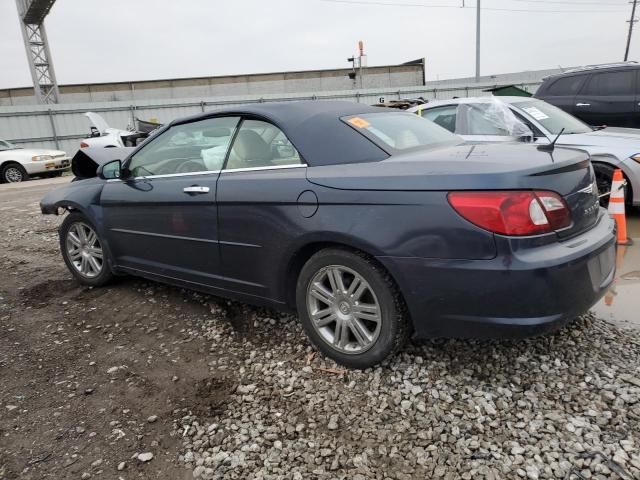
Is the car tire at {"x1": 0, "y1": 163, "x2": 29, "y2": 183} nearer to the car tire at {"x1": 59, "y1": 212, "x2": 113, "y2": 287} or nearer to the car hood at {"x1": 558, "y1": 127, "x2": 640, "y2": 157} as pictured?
the car tire at {"x1": 59, "y1": 212, "x2": 113, "y2": 287}

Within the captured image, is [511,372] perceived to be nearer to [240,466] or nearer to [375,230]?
[375,230]

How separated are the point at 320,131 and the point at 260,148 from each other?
1.43ft

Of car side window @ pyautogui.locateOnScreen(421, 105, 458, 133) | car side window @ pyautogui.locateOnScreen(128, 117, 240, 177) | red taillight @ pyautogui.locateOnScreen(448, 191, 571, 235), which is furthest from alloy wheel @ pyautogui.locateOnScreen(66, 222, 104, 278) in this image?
car side window @ pyautogui.locateOnScreen(421, 105, 458, 133)

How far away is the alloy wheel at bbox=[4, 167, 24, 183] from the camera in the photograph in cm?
1570

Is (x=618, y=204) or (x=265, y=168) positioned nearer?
(x=265, y=168)

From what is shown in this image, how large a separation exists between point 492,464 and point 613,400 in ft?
2.59

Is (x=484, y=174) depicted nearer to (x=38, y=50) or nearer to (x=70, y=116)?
(x=70, y=116)

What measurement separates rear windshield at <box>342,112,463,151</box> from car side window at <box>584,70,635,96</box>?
19.1ft

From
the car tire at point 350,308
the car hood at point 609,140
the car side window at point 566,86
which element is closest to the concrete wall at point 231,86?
the car side window at point 566,86

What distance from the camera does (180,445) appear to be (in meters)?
2.33

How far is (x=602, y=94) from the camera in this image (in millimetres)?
8000

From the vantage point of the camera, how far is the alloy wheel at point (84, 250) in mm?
4395

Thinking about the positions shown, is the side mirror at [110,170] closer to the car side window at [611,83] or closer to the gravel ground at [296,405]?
the gravel ground at [296,405]

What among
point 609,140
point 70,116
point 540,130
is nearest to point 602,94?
point 609,140
